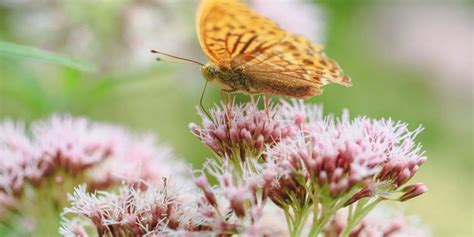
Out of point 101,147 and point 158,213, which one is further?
point 101,147

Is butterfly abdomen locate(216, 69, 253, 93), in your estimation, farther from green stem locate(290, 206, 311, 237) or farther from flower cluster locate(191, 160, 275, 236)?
green stem locate(290, 206, 311, 237)

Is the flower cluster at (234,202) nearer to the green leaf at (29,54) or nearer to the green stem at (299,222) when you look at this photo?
the green stem at (299,222)

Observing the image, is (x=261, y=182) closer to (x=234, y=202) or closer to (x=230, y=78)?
(x=234, y=202)

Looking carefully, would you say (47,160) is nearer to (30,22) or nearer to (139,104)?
(30,22)

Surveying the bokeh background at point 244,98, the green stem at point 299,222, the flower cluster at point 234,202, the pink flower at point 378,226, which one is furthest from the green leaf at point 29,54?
the pink flower at point 378,226

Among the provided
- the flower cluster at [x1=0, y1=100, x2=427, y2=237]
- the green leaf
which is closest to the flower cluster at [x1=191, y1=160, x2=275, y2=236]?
the flower cluster at [x1=0, y1=100, x2=427, y2=237]

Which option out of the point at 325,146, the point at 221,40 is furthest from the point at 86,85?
the point at 325,146
